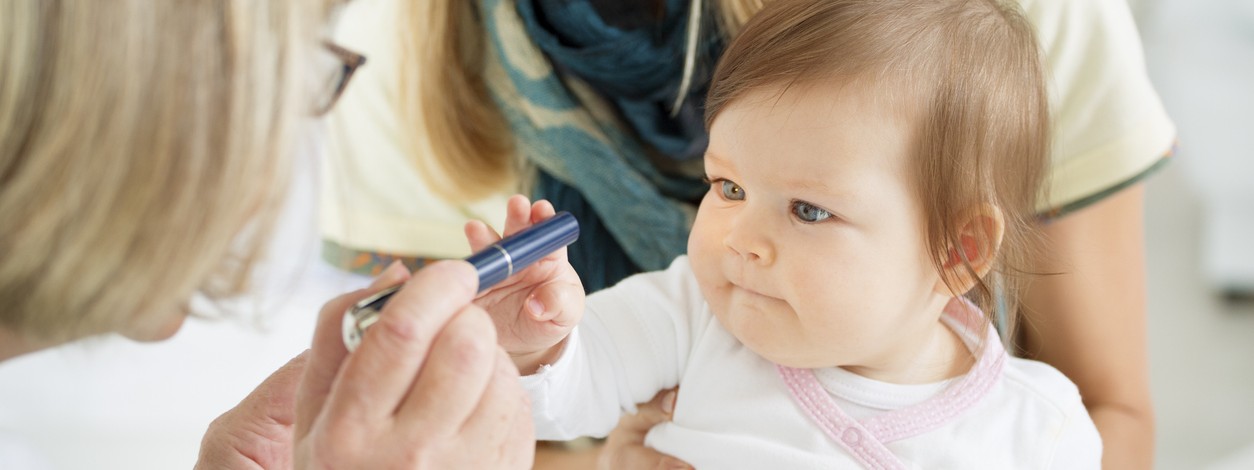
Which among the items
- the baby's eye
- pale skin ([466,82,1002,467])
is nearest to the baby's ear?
pale skin ([466,82,1002,467])

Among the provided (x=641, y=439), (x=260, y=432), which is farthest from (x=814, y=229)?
(x=260, y=432)

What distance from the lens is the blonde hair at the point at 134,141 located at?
0.60m

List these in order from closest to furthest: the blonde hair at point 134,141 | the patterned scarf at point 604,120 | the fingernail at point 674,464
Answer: the blonde hair at point 134,141 < the fingernail at point 674,464 < the patterned scarf at point 604,120

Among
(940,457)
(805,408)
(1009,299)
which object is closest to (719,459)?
(805,408)

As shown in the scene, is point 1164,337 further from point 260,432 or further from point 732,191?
point 260,432

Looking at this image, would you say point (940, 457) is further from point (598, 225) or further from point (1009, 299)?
point (598, 225)

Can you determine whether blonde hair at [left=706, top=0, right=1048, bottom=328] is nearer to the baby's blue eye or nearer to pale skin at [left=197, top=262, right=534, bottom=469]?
the baby's blue eye

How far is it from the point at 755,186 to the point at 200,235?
0.43m

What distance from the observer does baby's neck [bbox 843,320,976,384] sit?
0.94 meters

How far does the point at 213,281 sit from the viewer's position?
28.7 inches

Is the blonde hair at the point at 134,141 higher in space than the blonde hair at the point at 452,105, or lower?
higher

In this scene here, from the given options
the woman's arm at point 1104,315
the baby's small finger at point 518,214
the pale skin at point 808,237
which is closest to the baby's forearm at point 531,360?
the pale skin at point 808,237

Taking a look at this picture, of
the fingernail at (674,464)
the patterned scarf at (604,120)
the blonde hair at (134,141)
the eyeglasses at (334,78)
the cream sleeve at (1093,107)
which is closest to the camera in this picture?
the blonde hair at (134,141)

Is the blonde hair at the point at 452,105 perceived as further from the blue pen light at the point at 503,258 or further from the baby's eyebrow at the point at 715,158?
the blue pen light at the point at 503,258
